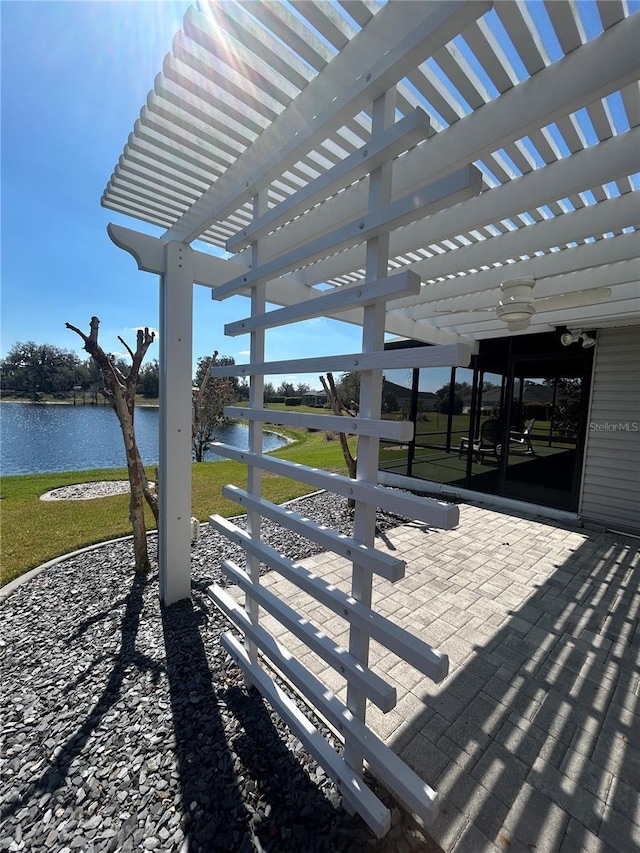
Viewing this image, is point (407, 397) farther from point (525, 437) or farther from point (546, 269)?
point (546, 269)

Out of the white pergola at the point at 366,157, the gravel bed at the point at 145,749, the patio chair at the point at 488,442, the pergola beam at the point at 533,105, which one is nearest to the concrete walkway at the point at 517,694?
the gravel bed at the point at 145,749

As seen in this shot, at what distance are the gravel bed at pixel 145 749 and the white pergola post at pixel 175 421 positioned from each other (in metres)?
0.34

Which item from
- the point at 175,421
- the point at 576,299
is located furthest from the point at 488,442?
the point at 175,421

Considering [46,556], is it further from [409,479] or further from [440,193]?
[409,479]

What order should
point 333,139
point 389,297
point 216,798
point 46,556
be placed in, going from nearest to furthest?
point 389,297 → point 216,798 → point 333,139 → point 46,556

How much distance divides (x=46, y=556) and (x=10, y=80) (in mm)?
3440

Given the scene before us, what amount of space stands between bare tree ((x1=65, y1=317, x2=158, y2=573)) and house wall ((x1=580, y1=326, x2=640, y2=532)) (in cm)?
555

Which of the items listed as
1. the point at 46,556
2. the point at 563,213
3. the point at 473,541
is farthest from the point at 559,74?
the point at 46,556

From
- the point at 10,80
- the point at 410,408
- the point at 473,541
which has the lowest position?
the point at 473,541

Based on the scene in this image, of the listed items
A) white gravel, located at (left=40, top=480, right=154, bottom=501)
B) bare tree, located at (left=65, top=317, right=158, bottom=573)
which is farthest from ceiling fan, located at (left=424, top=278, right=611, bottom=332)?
white gravel, located at (left=40, top=480, right=154, bottom=501)

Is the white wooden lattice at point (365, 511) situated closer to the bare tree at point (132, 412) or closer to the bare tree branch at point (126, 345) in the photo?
the bare tree at point (132, 412)

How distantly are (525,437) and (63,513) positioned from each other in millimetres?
6921

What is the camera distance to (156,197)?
238 cm

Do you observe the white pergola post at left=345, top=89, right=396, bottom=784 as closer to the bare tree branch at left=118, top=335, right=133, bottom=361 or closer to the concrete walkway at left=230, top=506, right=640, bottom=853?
the concrete walkway at left=230, top=506, right=640, bottom=853
